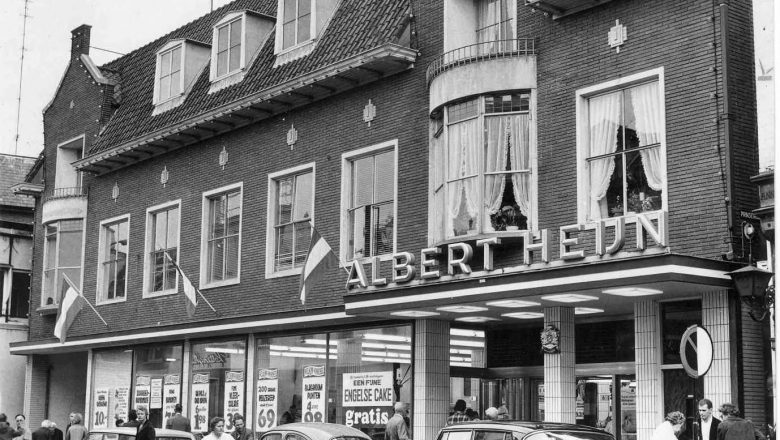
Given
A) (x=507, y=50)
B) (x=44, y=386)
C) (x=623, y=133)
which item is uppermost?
(x=507, y=50)

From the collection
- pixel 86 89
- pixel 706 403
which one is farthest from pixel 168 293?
pixel 706 403

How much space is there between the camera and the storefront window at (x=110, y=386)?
30422 mm

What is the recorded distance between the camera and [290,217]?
25.2 m

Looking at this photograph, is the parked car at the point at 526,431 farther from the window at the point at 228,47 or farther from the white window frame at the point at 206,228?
the window at the point at 228,47

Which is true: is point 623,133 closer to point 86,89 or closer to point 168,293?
point 168,293

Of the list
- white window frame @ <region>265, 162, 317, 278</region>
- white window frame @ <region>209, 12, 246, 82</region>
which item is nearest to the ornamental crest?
white window frame @ <region>265, 162, 317, 278</region>

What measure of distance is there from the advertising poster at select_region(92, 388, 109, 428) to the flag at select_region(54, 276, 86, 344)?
9.48 feet

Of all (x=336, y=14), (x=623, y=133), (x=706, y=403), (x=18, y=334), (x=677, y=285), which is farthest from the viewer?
(x=18, y=334)

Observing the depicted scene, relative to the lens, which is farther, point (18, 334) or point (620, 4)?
point (18, 334)

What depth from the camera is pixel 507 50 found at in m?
20.0

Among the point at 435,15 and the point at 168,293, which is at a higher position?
the point at 435,15

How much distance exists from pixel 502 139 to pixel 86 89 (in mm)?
18394

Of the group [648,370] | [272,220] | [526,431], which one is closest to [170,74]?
[272,220]

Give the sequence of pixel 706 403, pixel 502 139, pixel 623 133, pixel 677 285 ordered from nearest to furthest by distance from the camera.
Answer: pixel 706 403
pixel 677 285
pixel 623 133
pixel 502 139
